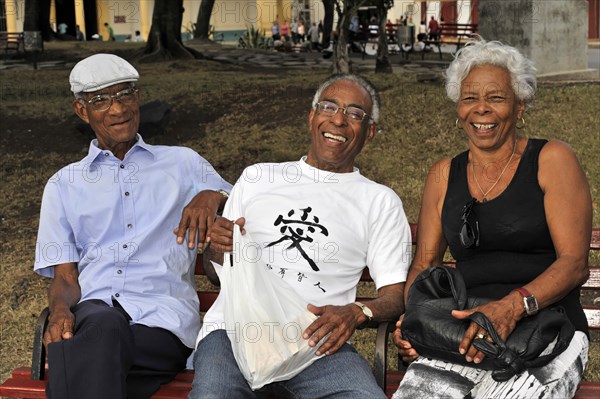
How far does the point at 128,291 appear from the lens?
429 cm

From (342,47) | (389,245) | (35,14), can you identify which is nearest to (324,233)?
(389,245)

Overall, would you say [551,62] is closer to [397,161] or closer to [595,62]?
[397,161]

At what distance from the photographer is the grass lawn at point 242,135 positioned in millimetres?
8141

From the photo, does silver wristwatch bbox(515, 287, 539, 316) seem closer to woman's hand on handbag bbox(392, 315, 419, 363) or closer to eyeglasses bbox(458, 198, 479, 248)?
eyeglasses bbox(458, 198, 479, 248)

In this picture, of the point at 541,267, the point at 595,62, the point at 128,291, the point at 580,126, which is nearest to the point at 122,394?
the point at 128,291

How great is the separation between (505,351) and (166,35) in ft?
55.7

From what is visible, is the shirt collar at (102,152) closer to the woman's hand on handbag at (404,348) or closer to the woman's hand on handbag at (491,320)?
the woman's hand on handbag at (404,348)

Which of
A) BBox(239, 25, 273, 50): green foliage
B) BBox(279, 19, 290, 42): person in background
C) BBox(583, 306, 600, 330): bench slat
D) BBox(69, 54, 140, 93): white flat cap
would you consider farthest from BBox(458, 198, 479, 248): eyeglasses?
BBox(279, 19, 290, 42): person in background

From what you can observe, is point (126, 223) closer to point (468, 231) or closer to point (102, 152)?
point (102, 152)

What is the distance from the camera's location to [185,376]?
167 inches

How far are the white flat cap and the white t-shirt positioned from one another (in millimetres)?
767

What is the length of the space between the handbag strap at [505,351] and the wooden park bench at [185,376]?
1.10ft

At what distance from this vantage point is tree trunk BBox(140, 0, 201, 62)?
19.5 meters

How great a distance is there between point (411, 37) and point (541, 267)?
22.5 metres
